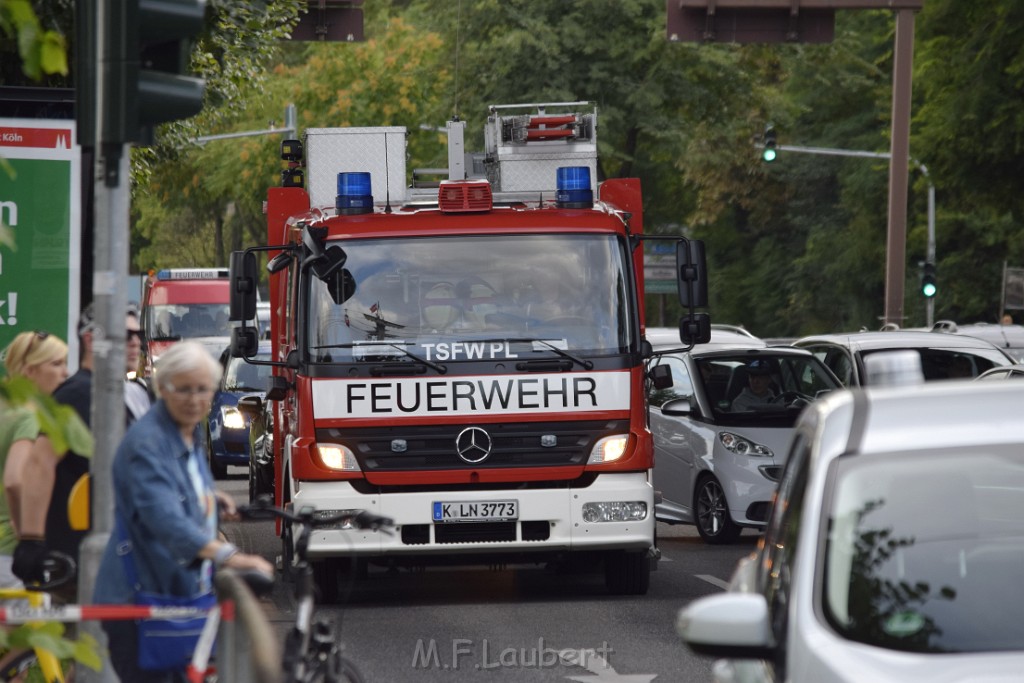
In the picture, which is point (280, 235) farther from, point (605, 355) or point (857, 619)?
point (857, 619)

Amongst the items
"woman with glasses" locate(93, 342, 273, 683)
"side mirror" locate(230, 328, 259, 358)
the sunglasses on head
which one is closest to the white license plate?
"side mirror" locate(230, 328, 259, 358)

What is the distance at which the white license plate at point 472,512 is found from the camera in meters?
11.8

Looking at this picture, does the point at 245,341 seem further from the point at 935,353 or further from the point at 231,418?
the point at 231,418

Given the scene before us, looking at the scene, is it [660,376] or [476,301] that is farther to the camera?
[660,376]

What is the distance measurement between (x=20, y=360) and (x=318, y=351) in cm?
472

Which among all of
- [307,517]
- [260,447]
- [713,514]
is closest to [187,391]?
Result: [307,517]

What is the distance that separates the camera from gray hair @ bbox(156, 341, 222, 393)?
5707mm

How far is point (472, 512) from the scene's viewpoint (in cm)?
1183

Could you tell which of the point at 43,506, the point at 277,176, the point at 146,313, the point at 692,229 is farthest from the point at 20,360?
the point at 692,229

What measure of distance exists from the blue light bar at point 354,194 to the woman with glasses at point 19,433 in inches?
201

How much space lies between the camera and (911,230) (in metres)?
56.3

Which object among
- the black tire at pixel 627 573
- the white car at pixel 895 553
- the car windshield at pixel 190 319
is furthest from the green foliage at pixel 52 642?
the car windshield at pixel 190 319

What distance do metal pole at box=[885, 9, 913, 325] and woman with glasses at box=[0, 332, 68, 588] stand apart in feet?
76.7

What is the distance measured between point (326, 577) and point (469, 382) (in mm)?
1639
